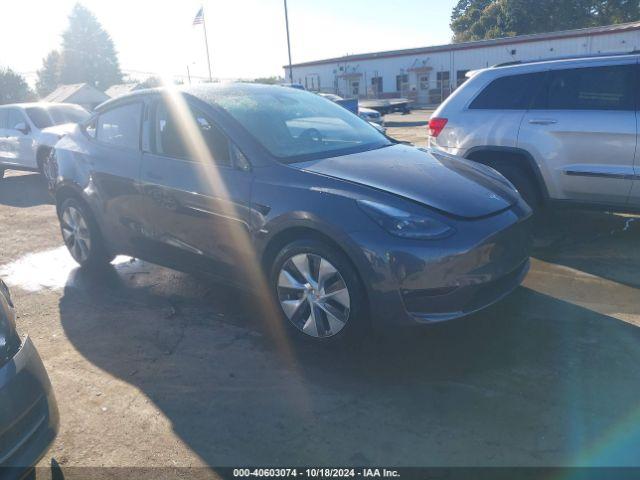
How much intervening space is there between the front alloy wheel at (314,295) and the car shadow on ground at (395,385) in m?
0.22

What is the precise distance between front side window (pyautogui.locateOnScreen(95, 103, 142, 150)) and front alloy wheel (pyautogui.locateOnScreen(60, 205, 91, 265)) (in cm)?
83

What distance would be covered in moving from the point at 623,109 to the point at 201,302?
166 inches

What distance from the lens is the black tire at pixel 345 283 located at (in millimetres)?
3158

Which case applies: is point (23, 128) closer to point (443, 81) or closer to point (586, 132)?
point (586, 132)

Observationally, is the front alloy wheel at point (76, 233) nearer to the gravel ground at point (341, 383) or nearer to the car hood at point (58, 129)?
the gravel ground at point (341, 383)

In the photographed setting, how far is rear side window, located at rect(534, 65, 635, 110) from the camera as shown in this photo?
4.99 metres

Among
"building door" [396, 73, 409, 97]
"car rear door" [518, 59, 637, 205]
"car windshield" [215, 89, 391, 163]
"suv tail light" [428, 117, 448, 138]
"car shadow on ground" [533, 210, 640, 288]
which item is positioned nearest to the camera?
"car windshield" [215, 89, 391, 163]

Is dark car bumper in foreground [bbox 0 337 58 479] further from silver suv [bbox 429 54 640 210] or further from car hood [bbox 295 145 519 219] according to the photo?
silver suv [bbox 429 54 640 210]

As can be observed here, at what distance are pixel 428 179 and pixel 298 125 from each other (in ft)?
3.98

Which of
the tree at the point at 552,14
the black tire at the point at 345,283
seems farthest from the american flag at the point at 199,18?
the black tire at the point at 345,283

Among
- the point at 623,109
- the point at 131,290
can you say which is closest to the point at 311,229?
the point at 131,290

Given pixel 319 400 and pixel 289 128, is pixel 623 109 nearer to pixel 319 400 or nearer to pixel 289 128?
pixel 289 128

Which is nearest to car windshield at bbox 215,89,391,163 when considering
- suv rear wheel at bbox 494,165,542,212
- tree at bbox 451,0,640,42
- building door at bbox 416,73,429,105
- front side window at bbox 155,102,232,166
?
front side window at bbox 155,102,232,166

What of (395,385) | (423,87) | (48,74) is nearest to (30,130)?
(395,385)
